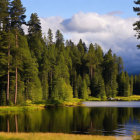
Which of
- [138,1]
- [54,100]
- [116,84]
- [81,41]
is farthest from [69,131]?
[81,41]

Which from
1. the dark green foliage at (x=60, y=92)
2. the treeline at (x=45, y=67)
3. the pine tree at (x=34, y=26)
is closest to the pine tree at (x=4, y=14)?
the treeline at (x=45, y=67)

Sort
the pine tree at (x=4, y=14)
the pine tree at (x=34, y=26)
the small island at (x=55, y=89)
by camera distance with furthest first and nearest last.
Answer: the pine tree at (x=34, y=26) < the pine tree at (x=4, y=14) < the small island at (x=55, y=89)

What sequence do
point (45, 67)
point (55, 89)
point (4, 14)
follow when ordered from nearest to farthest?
point (4, 14) → point (55, 89) → point (45, 67)

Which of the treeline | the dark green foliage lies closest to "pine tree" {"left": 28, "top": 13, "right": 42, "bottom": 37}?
the treeline

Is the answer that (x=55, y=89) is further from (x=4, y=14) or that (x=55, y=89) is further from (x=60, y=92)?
(x=4, y=14)

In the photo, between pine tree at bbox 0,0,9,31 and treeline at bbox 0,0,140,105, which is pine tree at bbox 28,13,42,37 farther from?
pine tree at bbox 0,0,9,31

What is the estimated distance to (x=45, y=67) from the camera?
95312 mm

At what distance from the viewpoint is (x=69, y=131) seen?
32.2 m

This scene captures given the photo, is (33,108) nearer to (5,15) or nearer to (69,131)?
(5,15)

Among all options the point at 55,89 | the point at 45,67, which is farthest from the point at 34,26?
the point at 55,89

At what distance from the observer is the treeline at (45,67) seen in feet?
200

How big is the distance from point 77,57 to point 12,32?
258 ft

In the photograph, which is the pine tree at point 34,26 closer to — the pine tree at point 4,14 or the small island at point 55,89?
the small island at point 55,89

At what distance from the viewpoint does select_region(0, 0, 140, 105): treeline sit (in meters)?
60.8
